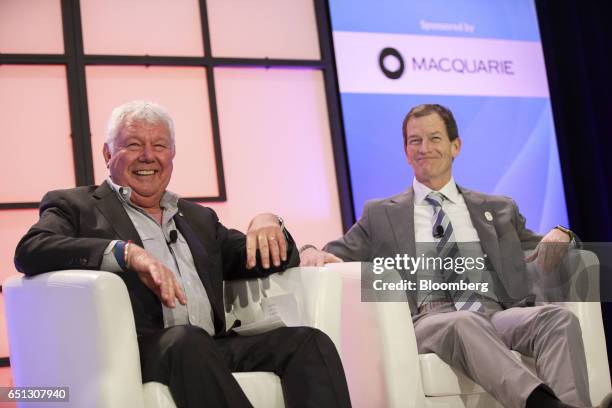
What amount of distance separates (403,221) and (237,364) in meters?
1.08

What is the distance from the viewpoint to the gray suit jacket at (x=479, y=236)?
3.05 metres

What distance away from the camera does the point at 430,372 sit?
273 centimetres

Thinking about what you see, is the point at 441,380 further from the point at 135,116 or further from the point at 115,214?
the point at 135,116

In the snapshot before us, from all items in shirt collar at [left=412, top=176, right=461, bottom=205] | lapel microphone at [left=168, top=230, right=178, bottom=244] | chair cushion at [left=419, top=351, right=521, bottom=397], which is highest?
shirt collar at [left=412, top=176, right=461, bottom=205]

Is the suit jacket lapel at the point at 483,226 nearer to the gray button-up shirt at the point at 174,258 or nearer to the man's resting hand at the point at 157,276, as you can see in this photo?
the gray button-up shirt at the point at 174,258

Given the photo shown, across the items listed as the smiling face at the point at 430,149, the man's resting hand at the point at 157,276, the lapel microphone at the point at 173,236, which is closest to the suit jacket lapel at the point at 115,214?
the lapel microphone at the point at 173,236

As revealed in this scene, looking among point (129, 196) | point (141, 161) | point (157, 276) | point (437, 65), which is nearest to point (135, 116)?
point (141, 161)

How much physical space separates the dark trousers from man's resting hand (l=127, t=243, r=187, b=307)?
94mm

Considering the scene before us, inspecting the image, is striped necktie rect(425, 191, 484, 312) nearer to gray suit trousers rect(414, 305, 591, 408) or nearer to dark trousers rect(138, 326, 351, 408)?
gray suit trousers rect(414, 305, 591, 408)

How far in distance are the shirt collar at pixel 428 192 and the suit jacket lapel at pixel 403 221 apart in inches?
1.0

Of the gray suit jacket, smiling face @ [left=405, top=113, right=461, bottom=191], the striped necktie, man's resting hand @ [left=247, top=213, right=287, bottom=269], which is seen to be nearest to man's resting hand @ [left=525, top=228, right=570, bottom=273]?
the gray suit jacket

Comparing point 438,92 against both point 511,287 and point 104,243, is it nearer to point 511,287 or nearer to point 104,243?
point 511,287

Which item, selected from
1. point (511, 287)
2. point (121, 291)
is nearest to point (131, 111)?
point (121, 291)

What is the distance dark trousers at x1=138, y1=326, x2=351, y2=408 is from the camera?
6.68ft
